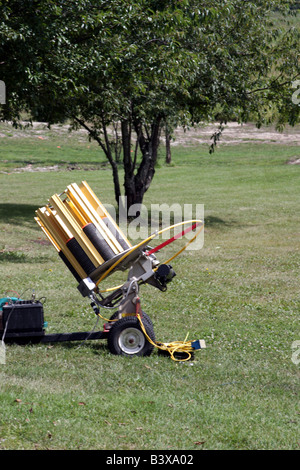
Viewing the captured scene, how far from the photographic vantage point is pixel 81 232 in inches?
274

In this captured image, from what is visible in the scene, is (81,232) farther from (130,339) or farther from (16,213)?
(16,213)

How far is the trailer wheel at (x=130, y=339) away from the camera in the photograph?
683 centimetres

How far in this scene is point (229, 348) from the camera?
300 inches

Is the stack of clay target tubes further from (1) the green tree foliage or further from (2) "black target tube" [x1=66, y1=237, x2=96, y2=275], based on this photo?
(1) the green tree foliage

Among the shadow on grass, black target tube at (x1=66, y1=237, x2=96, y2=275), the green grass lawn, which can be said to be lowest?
the shadow on grass

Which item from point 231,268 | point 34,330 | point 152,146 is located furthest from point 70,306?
point 152,146

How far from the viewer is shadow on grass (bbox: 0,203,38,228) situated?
20803mm

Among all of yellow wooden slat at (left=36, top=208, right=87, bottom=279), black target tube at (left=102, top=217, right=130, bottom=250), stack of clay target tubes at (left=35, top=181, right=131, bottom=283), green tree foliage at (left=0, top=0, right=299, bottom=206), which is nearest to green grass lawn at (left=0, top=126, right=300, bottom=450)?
yellow wooden slat at (left=36, top=208, right=87, bottom=279)

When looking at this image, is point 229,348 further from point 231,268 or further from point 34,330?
point 231,268

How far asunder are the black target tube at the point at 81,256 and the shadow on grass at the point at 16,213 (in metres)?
13.7

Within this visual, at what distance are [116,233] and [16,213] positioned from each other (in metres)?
16.3

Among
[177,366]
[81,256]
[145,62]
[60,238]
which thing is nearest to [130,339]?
[177,366]

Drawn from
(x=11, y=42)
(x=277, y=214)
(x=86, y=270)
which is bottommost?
(x=277, y=214)
